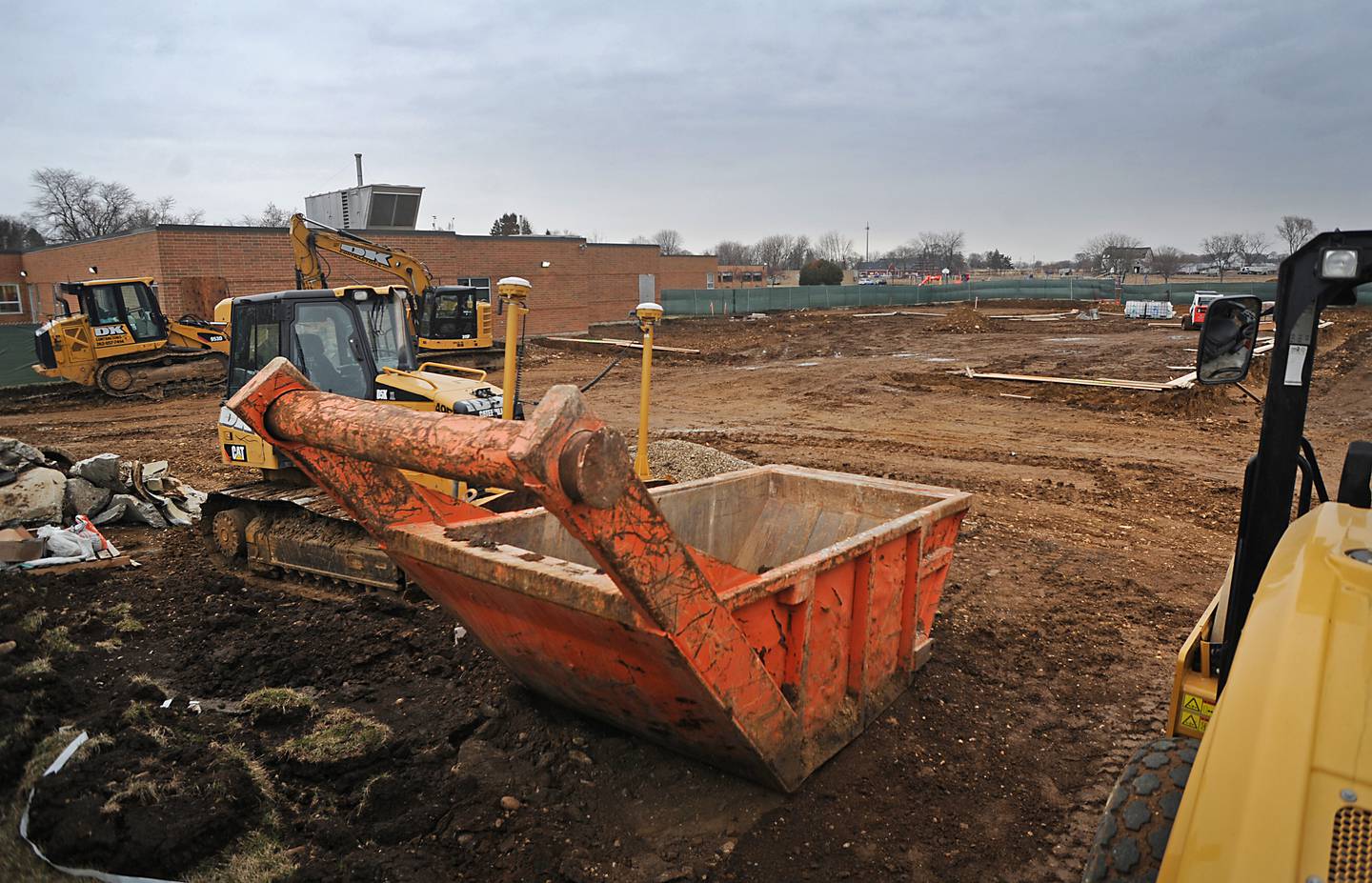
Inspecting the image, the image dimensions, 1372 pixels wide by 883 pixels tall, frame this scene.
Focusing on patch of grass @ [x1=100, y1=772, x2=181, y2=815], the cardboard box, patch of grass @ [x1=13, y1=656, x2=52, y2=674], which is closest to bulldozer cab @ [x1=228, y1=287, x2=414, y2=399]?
the cardboard box

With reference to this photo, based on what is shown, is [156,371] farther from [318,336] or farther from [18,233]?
[18,233]

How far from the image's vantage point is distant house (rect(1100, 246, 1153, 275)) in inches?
3216

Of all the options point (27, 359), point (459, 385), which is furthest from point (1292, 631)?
point (27, 359)

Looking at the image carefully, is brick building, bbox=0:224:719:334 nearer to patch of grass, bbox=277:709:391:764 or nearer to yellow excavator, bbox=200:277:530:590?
yellow excavator, bbox=200:277:530:590

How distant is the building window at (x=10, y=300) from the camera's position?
3869 centimetres

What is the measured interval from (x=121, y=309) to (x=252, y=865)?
19034 millimetres

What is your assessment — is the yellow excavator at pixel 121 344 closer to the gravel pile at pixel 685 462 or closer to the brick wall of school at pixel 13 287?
the gravel pile at pixel 685 462

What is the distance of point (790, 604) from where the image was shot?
11.4ft

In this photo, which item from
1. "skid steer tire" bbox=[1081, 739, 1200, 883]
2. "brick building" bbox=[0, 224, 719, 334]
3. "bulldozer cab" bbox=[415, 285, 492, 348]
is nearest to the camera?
"skid steer tire" bbox=[1081, 739, 1200, 883]

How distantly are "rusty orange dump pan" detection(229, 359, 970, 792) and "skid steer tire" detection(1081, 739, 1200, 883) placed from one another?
4.07 ft

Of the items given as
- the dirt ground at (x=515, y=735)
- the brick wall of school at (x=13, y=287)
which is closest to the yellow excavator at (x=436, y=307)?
the dirt ground at (x=515, y=735)

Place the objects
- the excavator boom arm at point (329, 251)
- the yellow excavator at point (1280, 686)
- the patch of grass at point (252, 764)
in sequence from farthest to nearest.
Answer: the excavator boom arm at point (329, 251), the patch of grass at point (252, 764), the yellow excavator at point (1280, 686)

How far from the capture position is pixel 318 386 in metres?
7.38

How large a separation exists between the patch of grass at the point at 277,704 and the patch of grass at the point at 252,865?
1239mm
